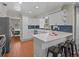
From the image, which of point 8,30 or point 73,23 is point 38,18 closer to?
point 73,23

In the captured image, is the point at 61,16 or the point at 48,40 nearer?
the point at 48,40

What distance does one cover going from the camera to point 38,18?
3.91 meters

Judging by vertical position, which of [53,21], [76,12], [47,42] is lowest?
[47,42]

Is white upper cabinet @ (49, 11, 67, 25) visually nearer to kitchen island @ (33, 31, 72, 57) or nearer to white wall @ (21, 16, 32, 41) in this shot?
kitchen island @ (33, 31, 72, 57)

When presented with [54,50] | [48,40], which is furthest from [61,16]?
[54,50]

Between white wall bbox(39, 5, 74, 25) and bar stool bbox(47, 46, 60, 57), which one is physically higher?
white wall bbox(39, 5, 74, 25)

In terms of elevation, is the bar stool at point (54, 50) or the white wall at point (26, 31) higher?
the white wall at point (26, 31)

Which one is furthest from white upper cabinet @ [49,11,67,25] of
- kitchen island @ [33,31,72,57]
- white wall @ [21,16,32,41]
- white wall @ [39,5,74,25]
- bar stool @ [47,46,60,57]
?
white wall @ [21,16,32,41]

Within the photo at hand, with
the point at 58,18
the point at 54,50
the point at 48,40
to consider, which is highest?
the point at 58,18

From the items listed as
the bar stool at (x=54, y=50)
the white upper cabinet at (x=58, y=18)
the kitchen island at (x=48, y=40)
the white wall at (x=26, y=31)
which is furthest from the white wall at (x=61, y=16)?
the white wall at (x=26, y=31)

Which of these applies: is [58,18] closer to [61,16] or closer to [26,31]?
[61,16]

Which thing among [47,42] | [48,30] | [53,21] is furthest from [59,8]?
[47,42]

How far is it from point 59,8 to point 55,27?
0.54 meters

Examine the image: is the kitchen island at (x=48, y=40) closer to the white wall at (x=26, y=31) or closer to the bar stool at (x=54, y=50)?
the bar stool at (x=54, y=50)
